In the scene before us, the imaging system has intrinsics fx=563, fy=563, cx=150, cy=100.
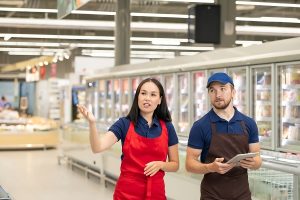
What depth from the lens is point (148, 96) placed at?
3203mm

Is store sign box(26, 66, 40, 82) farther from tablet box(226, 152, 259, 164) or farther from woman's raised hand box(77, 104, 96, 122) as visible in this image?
tablet box(226, 152, 259, 164)

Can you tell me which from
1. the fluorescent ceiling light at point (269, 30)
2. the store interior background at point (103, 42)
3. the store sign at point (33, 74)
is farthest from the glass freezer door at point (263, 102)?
the store sign at point (33, 74)

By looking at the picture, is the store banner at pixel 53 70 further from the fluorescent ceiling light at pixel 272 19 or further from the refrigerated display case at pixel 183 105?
the refrigerated display case at pixel 183 105

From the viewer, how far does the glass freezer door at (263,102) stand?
716cm

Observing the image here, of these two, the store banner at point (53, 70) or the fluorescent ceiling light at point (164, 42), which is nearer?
the fluorescent ceiling light at point (164, 42)

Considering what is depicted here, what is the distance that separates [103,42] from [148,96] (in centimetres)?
1832

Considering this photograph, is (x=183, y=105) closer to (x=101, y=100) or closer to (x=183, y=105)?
(x=183, y=105)

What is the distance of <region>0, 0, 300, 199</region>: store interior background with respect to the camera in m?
9.14

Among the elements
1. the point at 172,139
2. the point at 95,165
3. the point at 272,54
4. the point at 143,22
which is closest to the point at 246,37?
the point at 143,22

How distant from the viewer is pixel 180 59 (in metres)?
9.11

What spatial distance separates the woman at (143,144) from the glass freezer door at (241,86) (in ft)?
14.3

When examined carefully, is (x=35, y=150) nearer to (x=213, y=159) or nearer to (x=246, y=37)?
(x=246, y=37)

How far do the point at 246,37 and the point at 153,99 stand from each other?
17014mm

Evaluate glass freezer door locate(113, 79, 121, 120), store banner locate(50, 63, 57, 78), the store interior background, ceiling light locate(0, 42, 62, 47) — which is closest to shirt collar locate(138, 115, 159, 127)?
the store interior background
